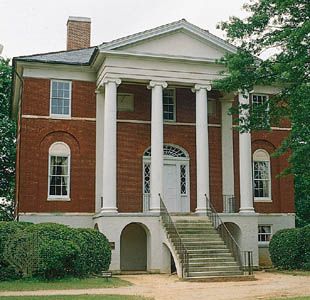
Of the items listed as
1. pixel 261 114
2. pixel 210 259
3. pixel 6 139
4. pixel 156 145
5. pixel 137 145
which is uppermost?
pixel 6 139

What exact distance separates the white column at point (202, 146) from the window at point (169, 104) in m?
2.30

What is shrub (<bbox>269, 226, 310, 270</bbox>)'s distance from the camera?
25.2 meters

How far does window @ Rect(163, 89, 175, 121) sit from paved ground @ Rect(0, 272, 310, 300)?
374 inches

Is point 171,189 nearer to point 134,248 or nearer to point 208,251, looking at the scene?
point 134,248

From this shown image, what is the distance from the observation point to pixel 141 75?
2614cm

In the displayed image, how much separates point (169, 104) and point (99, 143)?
13.6 ft

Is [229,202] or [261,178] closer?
[229,202]

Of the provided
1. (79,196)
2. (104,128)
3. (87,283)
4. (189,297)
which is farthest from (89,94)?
(189,297)

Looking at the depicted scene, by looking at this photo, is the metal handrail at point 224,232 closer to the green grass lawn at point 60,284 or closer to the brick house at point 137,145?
the brick house at point 137,145

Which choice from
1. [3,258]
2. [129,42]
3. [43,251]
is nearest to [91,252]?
[43,251]

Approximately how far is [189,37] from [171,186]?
7.32 meters

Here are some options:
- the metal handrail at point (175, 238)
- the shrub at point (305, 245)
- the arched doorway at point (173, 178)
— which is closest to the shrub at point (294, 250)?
the shrub at point (305, 245)

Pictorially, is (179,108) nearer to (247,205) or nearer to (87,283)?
(247,205)

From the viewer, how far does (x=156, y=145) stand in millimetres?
25750
